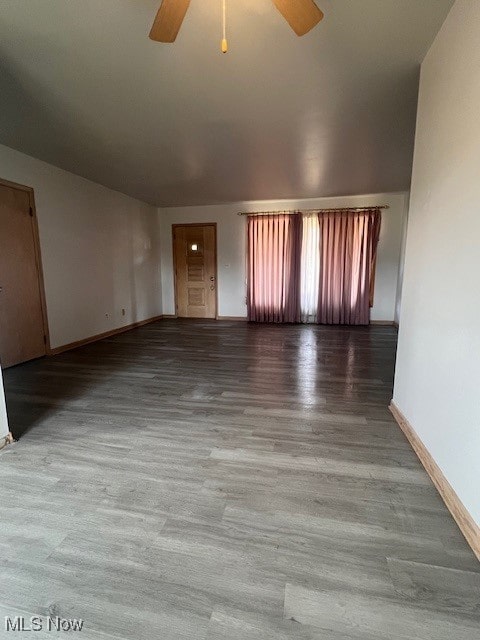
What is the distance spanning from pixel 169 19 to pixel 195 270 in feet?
17.2

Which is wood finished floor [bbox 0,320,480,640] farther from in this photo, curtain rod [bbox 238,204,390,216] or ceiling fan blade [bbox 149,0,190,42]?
curtain rod [bbox 238,204,390,216]

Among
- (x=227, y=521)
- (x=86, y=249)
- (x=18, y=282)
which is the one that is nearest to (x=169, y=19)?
(x=227, y=521)

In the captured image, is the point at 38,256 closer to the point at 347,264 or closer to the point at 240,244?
the point at 240,244

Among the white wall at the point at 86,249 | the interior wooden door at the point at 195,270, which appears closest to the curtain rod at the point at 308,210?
the interior wooden door at the point at 195,270

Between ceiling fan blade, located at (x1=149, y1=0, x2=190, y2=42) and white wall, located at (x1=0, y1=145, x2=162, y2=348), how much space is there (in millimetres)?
2880

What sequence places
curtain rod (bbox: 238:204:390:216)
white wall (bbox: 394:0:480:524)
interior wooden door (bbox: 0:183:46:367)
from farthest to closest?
curtain rod (bbox: 238:204:390:216)
interior wooden door (bbox: 0:183:46:367)
white wall (bbox: 394:0:480:524)

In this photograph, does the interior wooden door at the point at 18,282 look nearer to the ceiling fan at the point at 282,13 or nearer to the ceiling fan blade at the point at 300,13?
the ceiling fan at the point at 282,13

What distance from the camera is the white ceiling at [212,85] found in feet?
5.40

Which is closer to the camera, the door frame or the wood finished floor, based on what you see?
the wood finished floor

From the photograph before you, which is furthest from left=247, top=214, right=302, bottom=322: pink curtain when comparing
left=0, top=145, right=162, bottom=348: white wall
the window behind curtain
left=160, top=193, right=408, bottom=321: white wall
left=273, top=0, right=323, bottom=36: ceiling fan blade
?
left=273, top=0, right=323, bottom=36: ceiling fan blade

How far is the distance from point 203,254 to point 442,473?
5721 millimetres

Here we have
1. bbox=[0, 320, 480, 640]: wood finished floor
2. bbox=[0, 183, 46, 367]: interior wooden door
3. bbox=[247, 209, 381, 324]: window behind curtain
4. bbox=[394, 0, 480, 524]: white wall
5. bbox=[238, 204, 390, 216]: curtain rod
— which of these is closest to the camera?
bbox=[0, 320, 480, 640]: wood finished floor

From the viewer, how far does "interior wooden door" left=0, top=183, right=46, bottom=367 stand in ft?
11.1

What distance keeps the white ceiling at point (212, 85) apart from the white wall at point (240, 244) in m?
1.62
